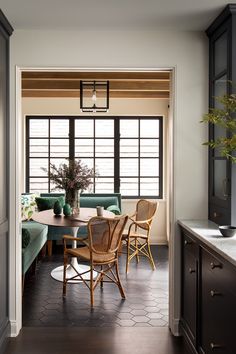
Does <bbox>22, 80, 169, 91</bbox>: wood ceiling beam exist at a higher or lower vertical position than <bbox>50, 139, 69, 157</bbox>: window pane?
higher

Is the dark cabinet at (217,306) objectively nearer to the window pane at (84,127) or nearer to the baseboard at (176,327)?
the baseboard at (176,327)

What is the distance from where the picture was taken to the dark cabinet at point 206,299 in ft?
7.35

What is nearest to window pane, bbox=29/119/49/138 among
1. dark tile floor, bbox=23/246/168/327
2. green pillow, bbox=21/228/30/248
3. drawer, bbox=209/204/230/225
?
dark tile floor, bbox=23/246/168/327

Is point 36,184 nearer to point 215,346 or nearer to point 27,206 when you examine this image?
point 27,206

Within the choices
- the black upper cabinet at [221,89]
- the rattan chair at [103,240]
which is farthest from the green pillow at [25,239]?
the black upper cabinet at [221,89]

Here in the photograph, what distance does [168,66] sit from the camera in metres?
3.54

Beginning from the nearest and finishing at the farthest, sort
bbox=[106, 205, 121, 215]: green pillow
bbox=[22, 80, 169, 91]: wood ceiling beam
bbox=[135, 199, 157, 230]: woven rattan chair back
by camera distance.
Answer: bbox=[135, 199, 157, 230]: woven rattan chair back
bbox=[22, 80, 169, 91]: wood ceiling beam
bbox=[106, 205, 121, 215]: green pillow

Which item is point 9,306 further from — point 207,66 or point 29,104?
point 29,104

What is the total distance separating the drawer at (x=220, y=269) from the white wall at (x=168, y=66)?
83 cm

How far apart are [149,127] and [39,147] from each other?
2.07 meters

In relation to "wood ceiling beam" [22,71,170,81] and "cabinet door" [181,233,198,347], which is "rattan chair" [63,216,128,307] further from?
"wood ceiling beam" [22,71,170,81]

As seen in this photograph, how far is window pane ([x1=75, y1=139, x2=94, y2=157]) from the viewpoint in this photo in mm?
7633

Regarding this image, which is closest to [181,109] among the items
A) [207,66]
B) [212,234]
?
[207,66]

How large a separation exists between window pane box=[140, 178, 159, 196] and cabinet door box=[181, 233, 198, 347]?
4.21 meters
